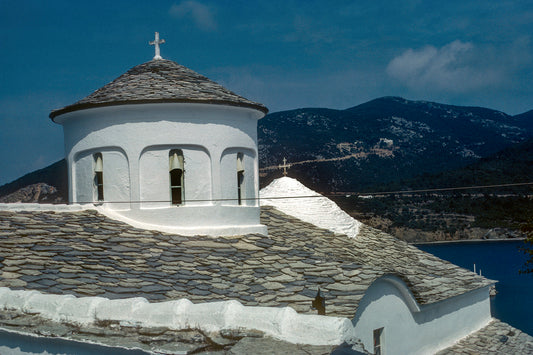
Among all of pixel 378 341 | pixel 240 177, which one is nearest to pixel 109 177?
pixel 240 177

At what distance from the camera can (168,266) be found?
29.7 ft

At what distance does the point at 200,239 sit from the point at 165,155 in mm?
1803

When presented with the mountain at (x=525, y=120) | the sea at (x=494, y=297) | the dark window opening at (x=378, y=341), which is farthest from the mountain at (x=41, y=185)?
the mountain at (x=525, y=120)

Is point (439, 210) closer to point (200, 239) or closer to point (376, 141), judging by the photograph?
point (376, 141)

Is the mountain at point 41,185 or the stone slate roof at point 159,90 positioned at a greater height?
the stone slate roof at point 159,90

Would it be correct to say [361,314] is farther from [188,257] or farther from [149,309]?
[149,309]

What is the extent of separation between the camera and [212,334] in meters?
4.15

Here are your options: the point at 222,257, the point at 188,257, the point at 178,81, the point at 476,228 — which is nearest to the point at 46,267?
the point at 188,257

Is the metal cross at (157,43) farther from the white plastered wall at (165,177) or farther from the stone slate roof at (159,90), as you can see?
the white plastered wall at (165,177)

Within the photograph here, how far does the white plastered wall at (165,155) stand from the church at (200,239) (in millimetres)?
21

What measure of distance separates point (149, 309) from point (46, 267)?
399 cm

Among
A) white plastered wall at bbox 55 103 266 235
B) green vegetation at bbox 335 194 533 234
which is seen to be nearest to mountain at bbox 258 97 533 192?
green vegetation at bbox 335 194 533 234

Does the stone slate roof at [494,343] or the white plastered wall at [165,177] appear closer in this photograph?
the white plastered wall at [165,177]

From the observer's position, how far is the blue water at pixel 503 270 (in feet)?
114
